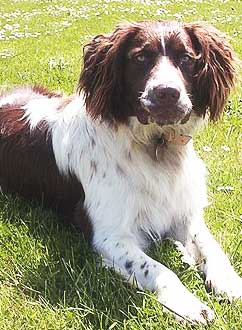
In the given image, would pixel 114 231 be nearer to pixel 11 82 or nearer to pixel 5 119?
pixel 5 119

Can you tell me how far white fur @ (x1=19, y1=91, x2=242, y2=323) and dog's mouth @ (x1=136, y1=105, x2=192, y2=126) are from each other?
0.57 feet

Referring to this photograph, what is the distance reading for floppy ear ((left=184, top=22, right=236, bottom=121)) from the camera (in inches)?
158

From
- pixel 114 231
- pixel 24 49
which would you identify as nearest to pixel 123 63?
pixel 114 231

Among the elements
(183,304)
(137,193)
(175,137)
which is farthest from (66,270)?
(175,137)

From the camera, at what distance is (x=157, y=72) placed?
3.71m

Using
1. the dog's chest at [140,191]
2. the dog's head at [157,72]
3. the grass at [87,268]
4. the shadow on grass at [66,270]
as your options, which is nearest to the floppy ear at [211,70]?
the dog's head at [157,72]

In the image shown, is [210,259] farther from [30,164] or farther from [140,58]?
[30,164]

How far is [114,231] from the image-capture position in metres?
4.07

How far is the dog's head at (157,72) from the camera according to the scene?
3702 millimetres

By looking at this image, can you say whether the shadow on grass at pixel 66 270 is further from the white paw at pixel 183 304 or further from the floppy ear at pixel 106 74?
the floppy ear at pixel 106 74

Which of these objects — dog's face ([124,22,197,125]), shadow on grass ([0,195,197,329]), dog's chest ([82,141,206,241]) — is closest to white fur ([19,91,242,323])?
dog's chest ([82,141,206,241])

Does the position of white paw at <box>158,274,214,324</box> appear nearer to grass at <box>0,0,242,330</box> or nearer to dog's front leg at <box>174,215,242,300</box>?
grass at <box>0,0,242,330</box>

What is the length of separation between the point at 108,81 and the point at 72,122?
0.57 metres

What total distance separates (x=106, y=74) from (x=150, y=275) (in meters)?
1.17
